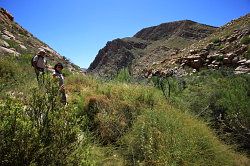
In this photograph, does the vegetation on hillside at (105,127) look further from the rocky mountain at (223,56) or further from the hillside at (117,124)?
the rocky mountain at (223,56)

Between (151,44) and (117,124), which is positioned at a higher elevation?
(151,44)

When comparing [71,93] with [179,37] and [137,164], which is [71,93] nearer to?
[137,164]

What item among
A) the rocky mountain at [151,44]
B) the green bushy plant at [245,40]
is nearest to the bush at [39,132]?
the green bushy plant at [245,40]

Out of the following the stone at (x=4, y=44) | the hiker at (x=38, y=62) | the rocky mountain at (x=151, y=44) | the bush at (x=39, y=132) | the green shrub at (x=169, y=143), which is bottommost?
the green shrub at (x=169, y=143)

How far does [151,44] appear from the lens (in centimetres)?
6425

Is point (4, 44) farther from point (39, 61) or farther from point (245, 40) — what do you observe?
point (245, 40)

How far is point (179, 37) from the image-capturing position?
189ft

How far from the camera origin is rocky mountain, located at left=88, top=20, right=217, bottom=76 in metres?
52.5

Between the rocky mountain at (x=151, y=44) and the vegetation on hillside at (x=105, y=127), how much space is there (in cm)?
3933

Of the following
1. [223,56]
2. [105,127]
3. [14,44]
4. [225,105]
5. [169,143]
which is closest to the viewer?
[169,143]

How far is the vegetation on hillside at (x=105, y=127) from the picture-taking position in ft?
13.9

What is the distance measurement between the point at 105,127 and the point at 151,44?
57720 mm

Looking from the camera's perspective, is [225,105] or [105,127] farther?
[225,105]

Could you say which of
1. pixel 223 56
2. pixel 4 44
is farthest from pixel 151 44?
pixel 4 44
